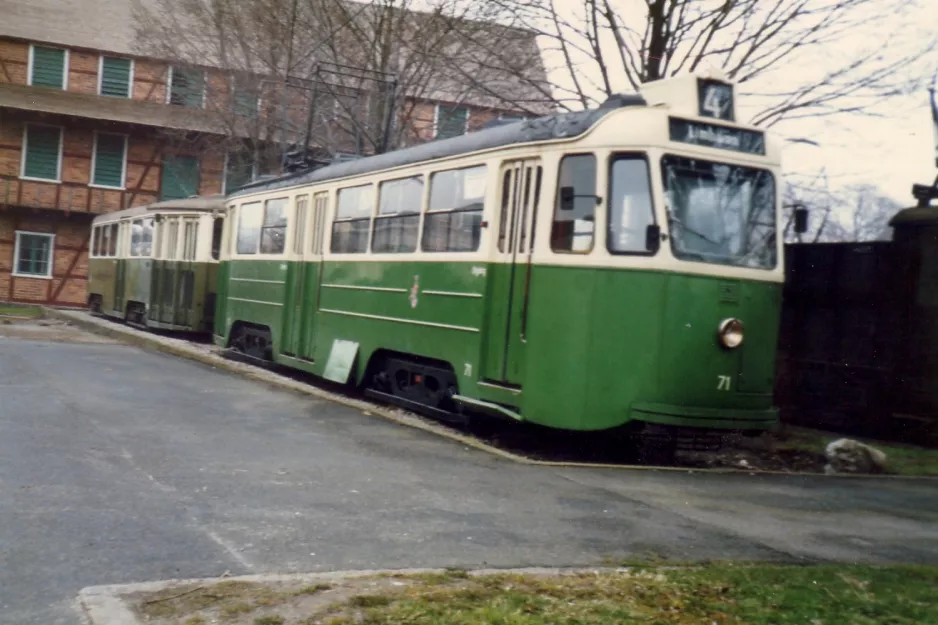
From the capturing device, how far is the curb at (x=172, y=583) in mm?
4383

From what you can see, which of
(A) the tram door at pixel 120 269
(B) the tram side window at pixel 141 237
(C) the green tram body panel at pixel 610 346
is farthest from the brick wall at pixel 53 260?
(C) the green tram body panel at pixel 610 346

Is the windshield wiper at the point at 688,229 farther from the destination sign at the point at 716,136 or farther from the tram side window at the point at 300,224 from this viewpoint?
the tram side window at the point at 300,224

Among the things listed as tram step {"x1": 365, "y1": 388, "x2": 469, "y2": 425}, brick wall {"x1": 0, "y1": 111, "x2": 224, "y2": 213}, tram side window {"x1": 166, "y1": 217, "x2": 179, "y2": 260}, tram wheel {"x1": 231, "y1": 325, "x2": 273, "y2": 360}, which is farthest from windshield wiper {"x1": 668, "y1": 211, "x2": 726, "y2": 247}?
brick wall {"x1": 0, "y1": 111, "x2": 224, "y2": 213}

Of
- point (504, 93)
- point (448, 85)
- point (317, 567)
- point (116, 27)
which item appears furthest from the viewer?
point (116, 27)

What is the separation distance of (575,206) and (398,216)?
3.40 m

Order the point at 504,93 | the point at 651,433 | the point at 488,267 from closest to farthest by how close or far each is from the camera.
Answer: the point at 651,433, the point at 488,267, the point at 504,93

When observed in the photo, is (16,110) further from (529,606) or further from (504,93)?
(529,606)

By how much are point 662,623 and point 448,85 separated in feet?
61.4

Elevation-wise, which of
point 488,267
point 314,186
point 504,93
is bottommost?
point 488,267

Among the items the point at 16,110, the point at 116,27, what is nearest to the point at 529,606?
the point at 16,110

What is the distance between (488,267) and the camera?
10664mm

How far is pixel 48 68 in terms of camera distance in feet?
124

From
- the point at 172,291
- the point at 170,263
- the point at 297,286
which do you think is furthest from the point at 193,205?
the point at 297,286

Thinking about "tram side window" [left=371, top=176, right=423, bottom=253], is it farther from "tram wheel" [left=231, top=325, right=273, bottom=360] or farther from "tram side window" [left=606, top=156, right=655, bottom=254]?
"tram wheel" [left=231, top=325, right=273, bottom=360]
